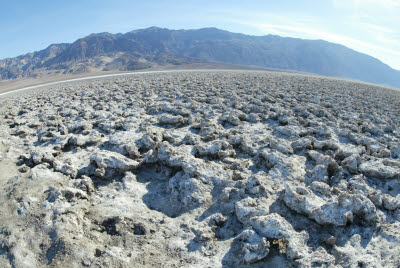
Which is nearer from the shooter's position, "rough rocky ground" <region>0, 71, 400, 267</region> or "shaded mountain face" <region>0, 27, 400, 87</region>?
"rough rocky ground" <region>0, 71, 400, 267</region>

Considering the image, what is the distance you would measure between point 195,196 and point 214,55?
423ft

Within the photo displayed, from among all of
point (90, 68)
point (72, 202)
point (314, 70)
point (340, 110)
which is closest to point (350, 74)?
point (314, 70)

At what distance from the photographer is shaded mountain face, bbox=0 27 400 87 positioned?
4710 inches

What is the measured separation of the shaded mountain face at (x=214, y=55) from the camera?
120 metres

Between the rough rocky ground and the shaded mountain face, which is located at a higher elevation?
the shaded mountain face

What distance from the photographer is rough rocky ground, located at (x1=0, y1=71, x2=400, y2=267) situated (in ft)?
9.61

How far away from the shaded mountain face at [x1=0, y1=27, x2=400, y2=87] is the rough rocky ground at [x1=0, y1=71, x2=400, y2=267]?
3802 inches

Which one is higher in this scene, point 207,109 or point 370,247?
point 207,109

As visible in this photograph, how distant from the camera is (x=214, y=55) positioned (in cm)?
12731

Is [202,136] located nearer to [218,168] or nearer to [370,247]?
[218,168]

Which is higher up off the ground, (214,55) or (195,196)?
(214,55)

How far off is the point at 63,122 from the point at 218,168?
4.66 m

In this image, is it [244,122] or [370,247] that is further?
[244,122]

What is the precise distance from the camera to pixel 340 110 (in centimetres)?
948
